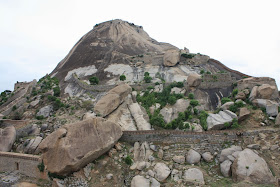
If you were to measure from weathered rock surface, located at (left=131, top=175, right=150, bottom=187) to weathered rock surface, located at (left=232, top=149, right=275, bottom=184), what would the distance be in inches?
241

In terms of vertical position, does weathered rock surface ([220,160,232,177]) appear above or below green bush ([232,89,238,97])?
below

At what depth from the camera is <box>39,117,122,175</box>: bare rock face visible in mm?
15375

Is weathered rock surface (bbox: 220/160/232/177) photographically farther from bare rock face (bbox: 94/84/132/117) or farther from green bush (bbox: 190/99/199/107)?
bare rock face (bbox: 94/84/132/117)

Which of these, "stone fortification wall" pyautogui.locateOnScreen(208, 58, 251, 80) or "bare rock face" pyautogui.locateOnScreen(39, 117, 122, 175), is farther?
"stone fortification wall" pyautogui.locateOnScreen(208, 58, 251, 80)

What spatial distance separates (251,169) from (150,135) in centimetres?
797

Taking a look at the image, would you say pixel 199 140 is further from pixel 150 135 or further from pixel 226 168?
pixel 150 135

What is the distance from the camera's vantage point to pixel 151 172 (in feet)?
52.9

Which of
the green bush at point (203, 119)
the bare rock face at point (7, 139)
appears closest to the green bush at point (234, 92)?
the green bush at point (203, 119)

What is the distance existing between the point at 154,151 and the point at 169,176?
2705 millimetres

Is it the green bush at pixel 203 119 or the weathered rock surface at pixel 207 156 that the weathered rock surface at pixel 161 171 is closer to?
the weathered rock surface at pixel 207 156

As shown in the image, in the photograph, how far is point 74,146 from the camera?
15.7 metres

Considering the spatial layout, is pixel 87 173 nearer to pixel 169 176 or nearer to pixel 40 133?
pixel 169 176

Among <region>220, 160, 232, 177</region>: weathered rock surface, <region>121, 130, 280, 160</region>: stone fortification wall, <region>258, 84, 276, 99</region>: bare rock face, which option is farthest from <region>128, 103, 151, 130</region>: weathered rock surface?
<region>258, 84, 276, 99</region>: bare rock face

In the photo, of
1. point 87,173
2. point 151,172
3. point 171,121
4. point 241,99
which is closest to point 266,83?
point 241,99
